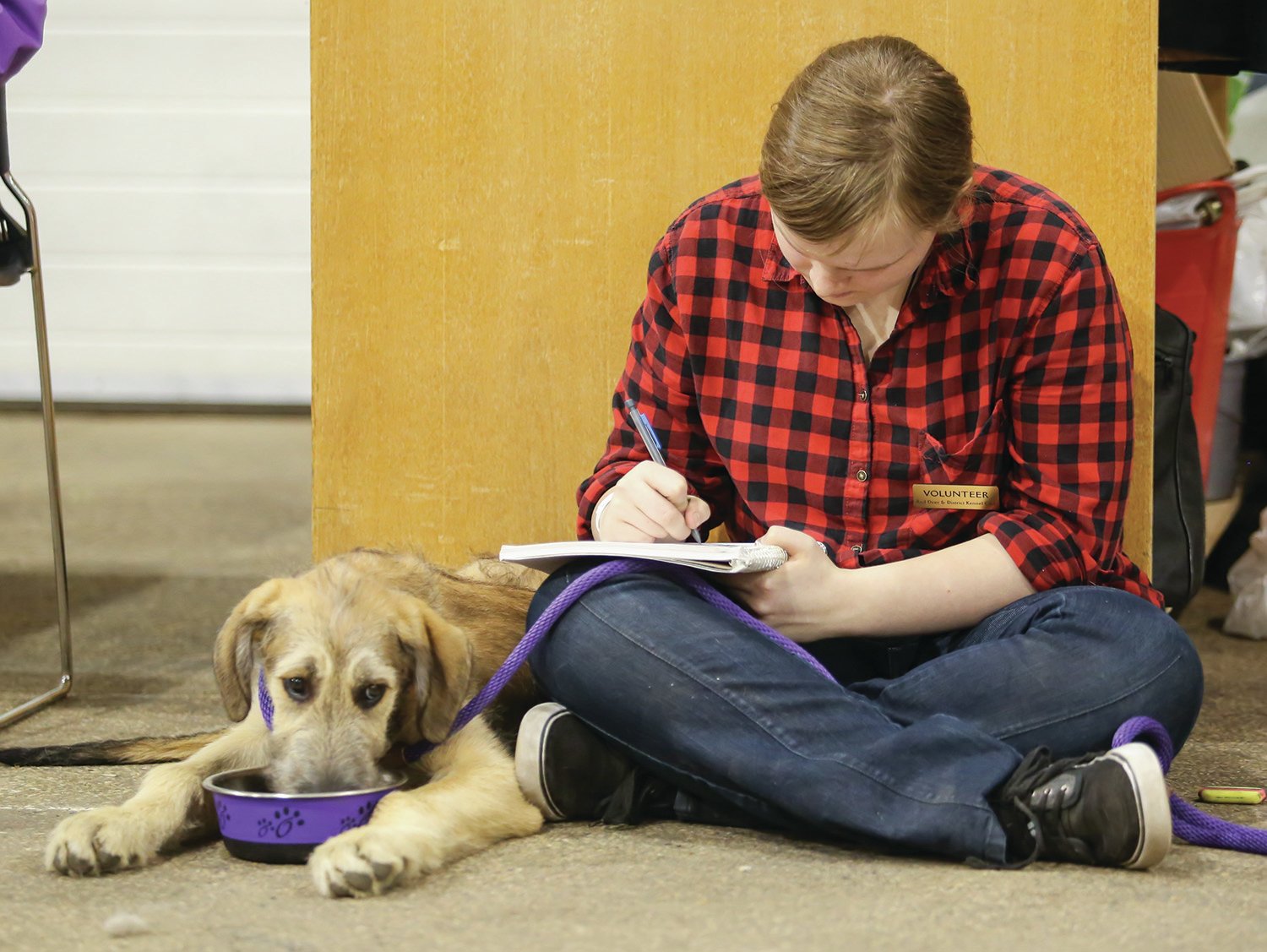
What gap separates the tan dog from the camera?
152 cm

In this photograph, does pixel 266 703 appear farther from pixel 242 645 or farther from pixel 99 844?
pixel 99 844

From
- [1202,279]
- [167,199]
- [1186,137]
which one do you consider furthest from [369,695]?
[167,199]

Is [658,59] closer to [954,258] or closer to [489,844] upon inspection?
[954,258]

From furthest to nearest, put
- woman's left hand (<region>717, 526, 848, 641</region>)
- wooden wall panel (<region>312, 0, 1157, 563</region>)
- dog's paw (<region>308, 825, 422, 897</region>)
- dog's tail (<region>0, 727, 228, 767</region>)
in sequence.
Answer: wooden wall panel (<region>312, 0, 1157, 563</region>)
dog's tail (<region>0, 727, 228, 767</region>)
woman's left hand (<region>717, 526, 848, 641</region>)
dog's paw (<region>308, 825, 422, 897</region>)

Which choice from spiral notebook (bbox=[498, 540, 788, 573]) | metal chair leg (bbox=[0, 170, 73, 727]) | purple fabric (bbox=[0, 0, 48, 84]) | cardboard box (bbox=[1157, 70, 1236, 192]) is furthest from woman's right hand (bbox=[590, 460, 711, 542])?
cardboard box (bbox=[1157, 70, 1236, 192])

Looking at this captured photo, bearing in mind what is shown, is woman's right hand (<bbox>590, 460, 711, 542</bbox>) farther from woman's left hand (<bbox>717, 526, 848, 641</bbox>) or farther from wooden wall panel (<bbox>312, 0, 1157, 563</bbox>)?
wooden wall panel (<bbox>312, 0, 1157, 563</bbox>)

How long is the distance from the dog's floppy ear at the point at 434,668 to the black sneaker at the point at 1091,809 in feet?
2.21

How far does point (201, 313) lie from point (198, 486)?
0.73 m

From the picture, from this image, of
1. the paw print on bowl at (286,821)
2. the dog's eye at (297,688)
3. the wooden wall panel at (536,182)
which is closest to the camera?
the paw print on bowl at (286,821)

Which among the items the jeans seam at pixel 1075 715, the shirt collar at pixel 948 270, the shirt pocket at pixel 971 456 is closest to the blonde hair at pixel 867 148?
the shirt collar at pixel 948 270


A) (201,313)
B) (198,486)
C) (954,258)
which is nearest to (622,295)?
(954,258)

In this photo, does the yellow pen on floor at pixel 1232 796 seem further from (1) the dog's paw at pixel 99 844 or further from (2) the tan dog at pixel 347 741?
(1) the dog's paw at pixel 99 844

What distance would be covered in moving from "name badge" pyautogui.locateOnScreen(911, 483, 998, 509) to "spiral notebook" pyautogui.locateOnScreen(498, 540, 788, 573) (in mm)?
254

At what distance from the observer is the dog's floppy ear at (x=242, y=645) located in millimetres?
1724
